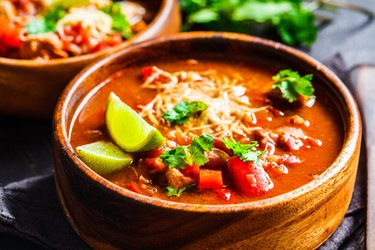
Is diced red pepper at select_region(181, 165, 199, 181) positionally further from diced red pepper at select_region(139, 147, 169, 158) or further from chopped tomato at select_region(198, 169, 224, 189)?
diced red pepper at select_region(139, 147, 169, 158)

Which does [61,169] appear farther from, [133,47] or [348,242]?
[348,242]

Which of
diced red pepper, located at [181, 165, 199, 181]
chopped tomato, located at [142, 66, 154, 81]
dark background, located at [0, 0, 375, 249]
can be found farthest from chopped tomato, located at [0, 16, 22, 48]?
diced red pepper, located at [181, 165, 199, 181]

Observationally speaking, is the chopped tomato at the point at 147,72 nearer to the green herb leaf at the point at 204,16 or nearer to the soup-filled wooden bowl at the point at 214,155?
the soup-filled wooden bowl at the point at 214,155

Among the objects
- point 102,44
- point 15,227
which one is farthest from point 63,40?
point 15,227

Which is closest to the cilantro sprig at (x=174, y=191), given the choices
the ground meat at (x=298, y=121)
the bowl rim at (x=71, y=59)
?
the ground meat at (x=298, y=121)

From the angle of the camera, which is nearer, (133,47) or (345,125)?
(345,125)

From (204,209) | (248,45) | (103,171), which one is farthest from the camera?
(248,45)

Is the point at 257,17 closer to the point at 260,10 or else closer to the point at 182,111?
the point at 260,10

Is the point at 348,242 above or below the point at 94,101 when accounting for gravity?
below
